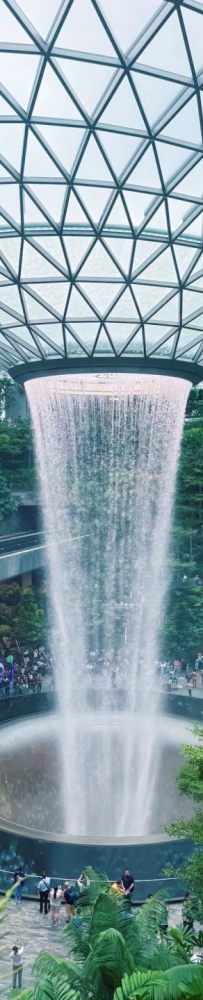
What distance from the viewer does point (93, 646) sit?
46.8 metres

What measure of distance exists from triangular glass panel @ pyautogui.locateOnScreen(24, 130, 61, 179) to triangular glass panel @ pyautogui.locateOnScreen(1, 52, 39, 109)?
4.98 ft

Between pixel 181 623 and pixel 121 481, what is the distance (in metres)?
9.44

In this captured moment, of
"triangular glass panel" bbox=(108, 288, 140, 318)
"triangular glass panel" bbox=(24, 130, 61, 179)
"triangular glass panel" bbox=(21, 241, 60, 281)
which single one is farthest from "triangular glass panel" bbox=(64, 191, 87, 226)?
"triangular glass panel" bbox=(108, 288, 140, 318)

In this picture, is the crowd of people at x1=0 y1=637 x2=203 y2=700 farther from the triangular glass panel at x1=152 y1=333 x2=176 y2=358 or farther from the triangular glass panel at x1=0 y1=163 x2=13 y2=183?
the triangular glass panel at x1=0 y1=163 x2=13 y2=183

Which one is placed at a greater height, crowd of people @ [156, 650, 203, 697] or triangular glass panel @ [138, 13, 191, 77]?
triangular glass panel @ [138, 13, 191, 77]

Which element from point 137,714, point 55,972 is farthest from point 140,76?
point 137,714

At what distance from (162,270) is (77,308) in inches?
162

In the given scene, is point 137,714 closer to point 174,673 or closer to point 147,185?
point 174,673

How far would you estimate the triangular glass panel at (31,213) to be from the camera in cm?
2461

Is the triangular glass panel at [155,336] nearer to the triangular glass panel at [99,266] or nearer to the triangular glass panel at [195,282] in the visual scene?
the triangular glass panel at [195,282]

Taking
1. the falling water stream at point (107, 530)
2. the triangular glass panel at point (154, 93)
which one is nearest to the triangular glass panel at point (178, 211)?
the triangular glass panel at point (154, 93)

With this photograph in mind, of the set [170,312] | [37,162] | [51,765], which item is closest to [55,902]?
[51,765]

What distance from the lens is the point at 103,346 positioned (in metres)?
34.9

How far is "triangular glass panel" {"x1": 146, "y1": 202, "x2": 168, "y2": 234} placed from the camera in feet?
83.3
